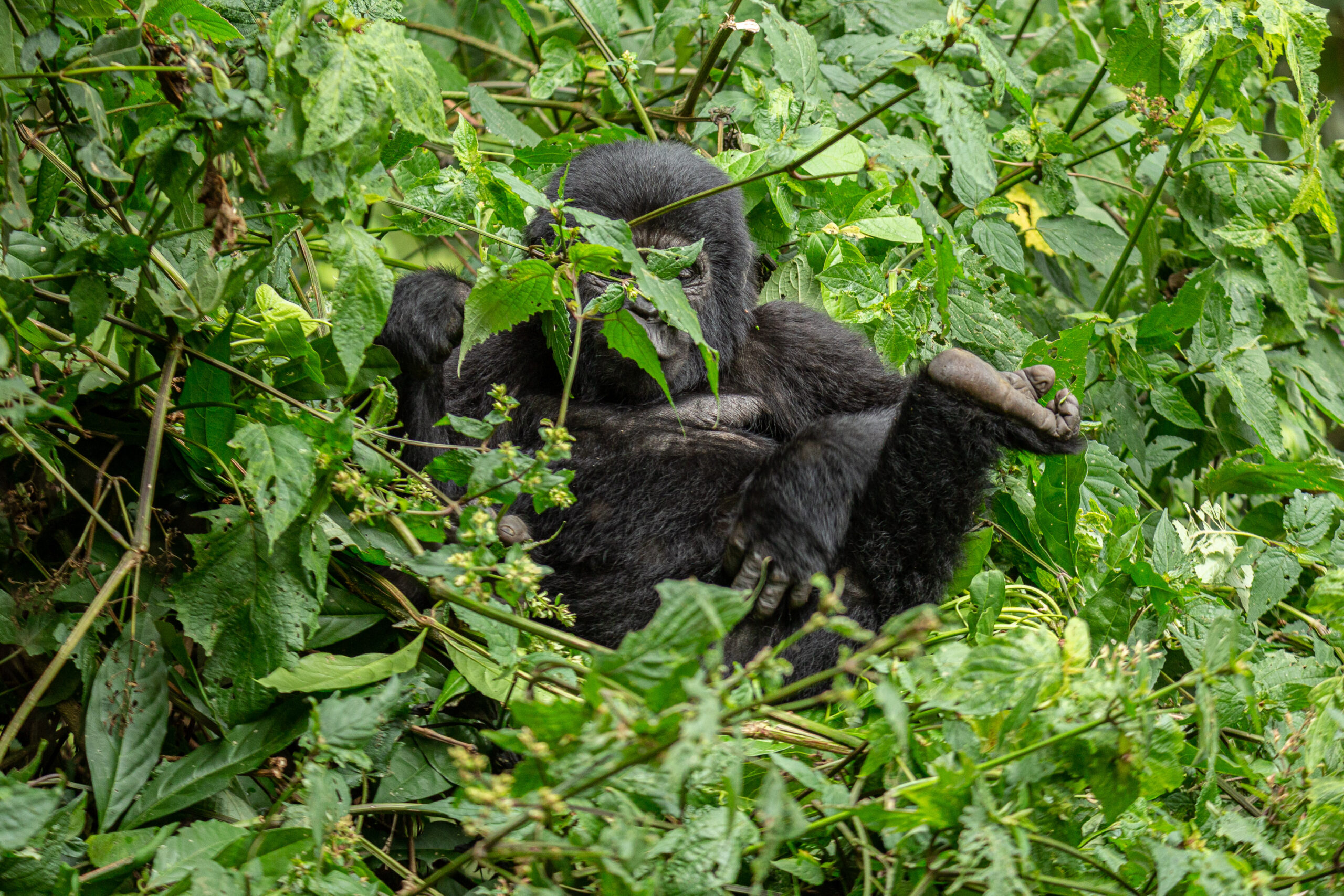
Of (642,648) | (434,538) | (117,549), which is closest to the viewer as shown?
(642,648)

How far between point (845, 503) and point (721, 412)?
539 mm

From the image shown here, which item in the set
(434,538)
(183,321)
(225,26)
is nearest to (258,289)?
(183,321)

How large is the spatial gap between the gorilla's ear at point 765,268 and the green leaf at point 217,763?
195 centimetres

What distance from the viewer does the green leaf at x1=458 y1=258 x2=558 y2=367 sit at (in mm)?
1906

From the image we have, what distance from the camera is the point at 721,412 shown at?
2920 mm

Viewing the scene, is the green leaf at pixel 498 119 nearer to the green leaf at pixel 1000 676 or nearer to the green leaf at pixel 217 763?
the green leaf at pixel 217 763

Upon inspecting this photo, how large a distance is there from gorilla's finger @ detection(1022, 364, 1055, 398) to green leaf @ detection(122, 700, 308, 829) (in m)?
1.68

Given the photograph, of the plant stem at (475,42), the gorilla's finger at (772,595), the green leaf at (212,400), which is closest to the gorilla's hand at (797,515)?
the gorilla's finger at (772,595)

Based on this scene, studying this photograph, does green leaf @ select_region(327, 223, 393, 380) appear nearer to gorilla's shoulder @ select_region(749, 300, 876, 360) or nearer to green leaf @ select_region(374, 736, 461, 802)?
green leaf @ select_region(374, 736, 461, 802)

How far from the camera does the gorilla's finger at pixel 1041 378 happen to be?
245cm

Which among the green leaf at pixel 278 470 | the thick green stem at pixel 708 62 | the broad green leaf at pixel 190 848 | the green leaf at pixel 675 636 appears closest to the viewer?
the green leaf at pixel 675 636

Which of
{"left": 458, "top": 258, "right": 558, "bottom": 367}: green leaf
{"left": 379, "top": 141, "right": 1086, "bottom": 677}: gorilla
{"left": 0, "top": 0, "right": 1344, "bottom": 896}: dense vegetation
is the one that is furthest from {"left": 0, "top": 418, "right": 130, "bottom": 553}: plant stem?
{"left": 379, "top": 141, "right": 1086, "bottom": 677}: gorilla

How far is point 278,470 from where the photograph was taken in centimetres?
161

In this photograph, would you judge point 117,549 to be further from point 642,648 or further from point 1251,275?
point 1251,275
